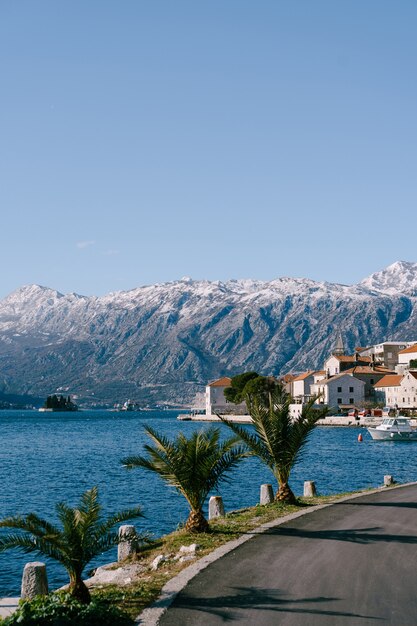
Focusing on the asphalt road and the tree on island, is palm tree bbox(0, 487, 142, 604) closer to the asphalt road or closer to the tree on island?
the asphalt road

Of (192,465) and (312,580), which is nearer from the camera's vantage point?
(312,580)

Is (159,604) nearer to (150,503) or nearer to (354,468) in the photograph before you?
(150,503)

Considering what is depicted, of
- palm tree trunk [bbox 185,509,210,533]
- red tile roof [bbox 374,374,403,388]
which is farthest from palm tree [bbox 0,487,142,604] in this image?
red tile roof [bbox 374,374,403,388]

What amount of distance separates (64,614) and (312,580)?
547 cm

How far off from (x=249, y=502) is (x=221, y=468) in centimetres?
1919

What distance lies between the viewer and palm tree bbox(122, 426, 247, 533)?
21.6 metres

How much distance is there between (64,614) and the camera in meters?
12.9

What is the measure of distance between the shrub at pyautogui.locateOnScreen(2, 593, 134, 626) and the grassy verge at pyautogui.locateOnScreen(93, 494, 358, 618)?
51 cm

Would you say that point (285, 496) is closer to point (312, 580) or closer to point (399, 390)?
point (312, 580)

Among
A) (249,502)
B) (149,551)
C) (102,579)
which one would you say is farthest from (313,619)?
(249,502)

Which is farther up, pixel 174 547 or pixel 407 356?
pixel 407 356

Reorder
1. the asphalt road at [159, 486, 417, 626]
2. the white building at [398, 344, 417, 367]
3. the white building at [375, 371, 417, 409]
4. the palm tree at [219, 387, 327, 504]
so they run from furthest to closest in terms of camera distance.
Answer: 1. the white building at [398, 344, 417, 367]
2. the white building at [375, 371, 417, 409]
3. the palm tree at [219, 387, 327, 504]
4. the asphalt road at [159, 486, 417, 626]

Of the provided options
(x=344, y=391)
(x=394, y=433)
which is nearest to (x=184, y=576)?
(x=394, y=433)

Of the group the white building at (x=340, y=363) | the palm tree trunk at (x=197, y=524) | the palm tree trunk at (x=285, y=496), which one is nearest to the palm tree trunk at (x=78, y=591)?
the palm tree trunk at (x=197, y=524)
